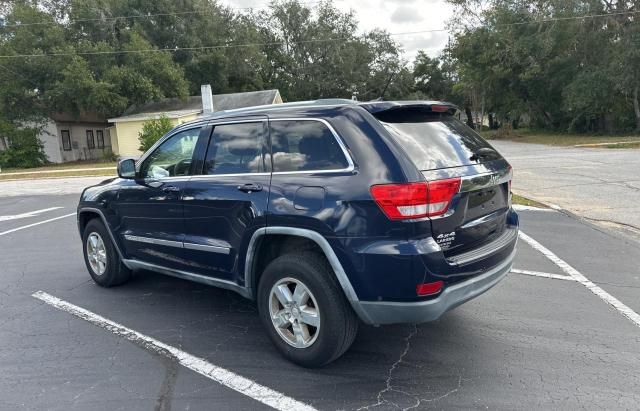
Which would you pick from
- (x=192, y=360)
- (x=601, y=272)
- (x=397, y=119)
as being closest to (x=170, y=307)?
(x=192, y=360)

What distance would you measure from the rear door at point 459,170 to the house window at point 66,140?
39649mm

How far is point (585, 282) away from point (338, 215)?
3.39m

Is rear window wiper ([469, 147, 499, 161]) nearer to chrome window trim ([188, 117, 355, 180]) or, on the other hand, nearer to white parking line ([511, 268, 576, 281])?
chrome window trim ([188, 117, 355, 180])

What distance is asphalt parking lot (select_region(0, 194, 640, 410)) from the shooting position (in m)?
3.05

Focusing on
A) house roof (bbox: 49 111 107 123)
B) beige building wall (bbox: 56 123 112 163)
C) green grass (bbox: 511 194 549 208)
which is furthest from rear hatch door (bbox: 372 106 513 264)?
beige building wall (bbox: 56 123 112 163)

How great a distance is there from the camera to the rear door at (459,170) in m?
3.10

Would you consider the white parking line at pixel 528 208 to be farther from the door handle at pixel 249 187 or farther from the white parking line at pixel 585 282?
the door handle at pixel 249 187

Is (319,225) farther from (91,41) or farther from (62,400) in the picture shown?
(91,41)

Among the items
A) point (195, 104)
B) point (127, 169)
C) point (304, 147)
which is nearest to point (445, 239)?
point (304, 147)

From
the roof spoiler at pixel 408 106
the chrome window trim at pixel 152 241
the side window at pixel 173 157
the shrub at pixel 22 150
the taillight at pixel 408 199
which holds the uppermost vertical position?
the shrub at pixel 22 150

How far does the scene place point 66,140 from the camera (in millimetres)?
37406

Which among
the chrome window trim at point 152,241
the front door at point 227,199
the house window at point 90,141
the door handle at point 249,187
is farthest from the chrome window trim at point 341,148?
the house window at point 90,141

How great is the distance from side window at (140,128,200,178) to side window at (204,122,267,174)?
0.29 meters

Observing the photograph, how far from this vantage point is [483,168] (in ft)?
11.3
